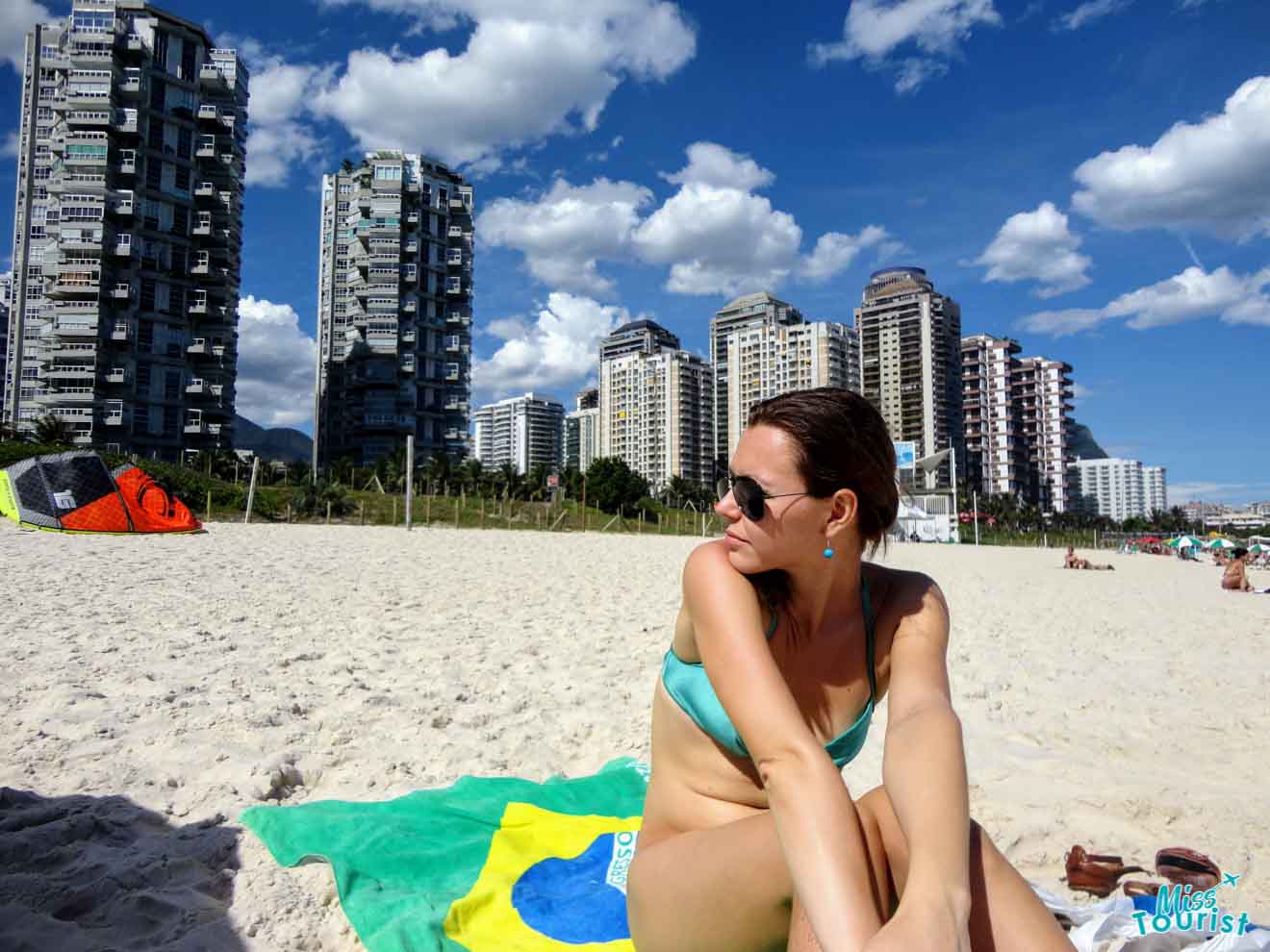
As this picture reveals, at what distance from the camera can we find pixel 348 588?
7883 mm

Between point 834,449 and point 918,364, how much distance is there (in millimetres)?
93719

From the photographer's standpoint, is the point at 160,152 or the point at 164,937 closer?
the point at 164,937

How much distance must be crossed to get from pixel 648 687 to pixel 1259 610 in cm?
1099

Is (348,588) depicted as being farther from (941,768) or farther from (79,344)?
(79,344)

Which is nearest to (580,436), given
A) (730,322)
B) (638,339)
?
(638,339)

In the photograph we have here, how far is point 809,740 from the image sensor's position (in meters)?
1.31

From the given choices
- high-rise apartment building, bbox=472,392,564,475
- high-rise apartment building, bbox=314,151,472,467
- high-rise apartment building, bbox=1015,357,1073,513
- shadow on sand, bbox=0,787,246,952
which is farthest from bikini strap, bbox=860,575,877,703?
high-rise apartment building, bbox=472,392,564,475

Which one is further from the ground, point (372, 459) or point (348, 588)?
point (372, 459)

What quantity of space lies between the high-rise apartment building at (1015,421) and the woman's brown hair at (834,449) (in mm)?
96514

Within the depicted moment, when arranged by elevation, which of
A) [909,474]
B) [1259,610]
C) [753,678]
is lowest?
[1259,610]

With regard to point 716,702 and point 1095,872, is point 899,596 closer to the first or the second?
point 716,702

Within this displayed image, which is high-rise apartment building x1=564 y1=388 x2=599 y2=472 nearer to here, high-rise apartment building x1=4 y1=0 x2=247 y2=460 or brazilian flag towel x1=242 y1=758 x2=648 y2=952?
high-rise apartment building x1=4 y1=0 x2=247 y2=460

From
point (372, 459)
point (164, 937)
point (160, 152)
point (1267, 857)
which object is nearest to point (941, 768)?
point (164, 937)

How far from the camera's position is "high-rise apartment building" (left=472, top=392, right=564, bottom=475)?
440 feet
